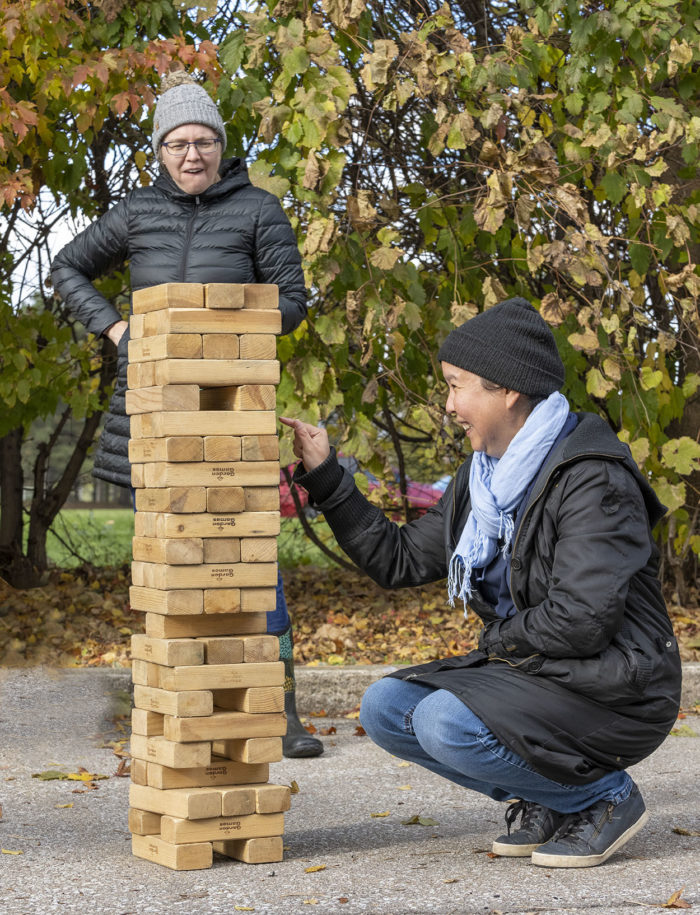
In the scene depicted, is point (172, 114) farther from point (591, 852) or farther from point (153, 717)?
point (591, 852)

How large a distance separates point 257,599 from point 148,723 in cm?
46

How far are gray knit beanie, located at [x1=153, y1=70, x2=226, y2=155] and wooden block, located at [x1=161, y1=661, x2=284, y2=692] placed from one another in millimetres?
1792

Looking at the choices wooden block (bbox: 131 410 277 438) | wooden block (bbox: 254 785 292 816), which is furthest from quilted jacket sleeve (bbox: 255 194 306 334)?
wooden block (bbox: 254 785 292 816)

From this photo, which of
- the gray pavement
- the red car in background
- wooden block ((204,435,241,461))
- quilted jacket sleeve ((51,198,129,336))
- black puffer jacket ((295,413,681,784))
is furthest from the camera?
the red car in background

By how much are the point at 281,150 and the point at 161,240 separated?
4.61ft

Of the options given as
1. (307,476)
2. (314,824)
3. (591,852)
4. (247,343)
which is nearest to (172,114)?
(247,343)

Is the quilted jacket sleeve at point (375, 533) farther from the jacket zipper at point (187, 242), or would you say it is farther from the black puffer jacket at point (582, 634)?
the jacket zipper at point (187, 242)

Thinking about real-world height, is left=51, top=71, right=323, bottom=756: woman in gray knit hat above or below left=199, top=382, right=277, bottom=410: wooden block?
above

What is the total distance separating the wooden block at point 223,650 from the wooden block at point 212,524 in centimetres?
28

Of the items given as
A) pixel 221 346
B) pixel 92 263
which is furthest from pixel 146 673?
pixel 92 263

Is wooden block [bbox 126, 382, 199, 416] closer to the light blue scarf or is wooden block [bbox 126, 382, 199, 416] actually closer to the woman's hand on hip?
the woman's hand on hip

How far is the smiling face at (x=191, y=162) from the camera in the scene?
4.14 metres

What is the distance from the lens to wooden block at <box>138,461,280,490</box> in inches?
133

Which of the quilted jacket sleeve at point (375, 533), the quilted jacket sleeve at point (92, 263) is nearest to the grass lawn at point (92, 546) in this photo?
the quilted jacket sleeve at point (92, 263)
